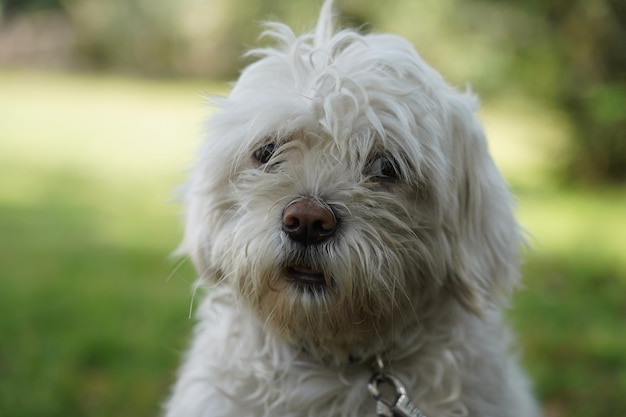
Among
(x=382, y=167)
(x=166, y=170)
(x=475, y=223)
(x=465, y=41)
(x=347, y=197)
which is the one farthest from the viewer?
(x=465, y=41)

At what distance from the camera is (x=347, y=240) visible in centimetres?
244

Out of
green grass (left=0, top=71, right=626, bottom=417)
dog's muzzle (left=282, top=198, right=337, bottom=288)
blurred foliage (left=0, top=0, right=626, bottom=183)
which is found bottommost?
green grass (left=0, top=71, right=626, bottom=417)

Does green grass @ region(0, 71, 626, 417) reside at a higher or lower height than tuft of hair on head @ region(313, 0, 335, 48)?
lower

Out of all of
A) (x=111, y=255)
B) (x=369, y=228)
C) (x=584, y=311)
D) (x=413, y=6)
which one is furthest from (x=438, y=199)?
(x=413, y=6)

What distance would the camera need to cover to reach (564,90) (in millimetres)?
11211

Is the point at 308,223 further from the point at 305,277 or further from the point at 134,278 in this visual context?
the point at 134,278

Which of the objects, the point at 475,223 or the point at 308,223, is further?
the point at 475,223

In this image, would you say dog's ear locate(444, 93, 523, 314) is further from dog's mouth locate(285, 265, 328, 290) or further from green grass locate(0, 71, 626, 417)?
dog's mouth locate(285, 265, 328, 290)

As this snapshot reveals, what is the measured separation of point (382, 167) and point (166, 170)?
930cm

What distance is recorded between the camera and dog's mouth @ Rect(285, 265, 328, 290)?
8.13 ft

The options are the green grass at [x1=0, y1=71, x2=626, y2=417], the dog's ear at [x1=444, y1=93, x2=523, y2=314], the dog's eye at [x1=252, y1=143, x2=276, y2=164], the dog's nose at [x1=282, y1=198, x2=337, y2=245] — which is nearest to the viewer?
the dog's nose at [x1=282, y1=198, x2=337, y2=245]

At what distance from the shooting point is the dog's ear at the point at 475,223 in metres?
2.78

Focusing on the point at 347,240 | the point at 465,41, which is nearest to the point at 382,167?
the point at 347,240

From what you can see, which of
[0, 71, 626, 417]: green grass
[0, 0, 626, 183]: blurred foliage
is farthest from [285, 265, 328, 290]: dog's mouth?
[0, 0, 626, 183]: blurred foliage
